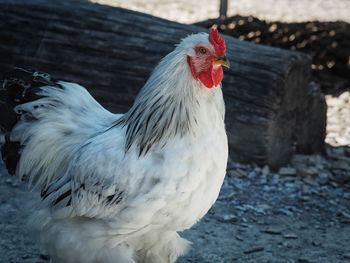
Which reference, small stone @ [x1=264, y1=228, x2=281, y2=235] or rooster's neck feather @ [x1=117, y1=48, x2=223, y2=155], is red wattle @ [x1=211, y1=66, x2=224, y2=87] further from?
small stone @ [x1=264, y1=228, x2=281, y2=235]

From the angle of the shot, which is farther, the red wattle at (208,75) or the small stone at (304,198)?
the small stone at (304,198)

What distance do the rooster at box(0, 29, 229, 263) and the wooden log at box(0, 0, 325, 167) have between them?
2030 mm

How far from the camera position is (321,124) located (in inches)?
217

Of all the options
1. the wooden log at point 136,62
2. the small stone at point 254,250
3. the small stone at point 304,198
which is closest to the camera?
the small stone at point 254,250

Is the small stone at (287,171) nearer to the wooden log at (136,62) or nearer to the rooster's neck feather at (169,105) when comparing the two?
the wooden log at (136,62)

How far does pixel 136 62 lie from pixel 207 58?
2.46 meters

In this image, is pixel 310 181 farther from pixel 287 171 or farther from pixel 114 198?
pixel 114 198

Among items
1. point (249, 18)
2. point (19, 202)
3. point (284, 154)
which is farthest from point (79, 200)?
point (249, 18)

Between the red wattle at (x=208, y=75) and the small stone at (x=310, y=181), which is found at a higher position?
the red wattle at (x=208, y=75)

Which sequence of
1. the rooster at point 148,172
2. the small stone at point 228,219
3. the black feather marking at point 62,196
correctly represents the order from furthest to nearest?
the small stone at point 228,219 < the black feather marking at point 62,196 < the rooster at point 148,172

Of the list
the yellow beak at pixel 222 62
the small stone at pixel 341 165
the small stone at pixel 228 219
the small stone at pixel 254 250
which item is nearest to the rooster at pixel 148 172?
the yellow beak at pixel 222 62

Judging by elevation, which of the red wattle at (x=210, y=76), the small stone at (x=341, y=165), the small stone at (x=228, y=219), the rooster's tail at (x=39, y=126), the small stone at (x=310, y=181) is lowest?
the small stone at (x=228, y=219)

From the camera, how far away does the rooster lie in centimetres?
268

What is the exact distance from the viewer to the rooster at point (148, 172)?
268cm
